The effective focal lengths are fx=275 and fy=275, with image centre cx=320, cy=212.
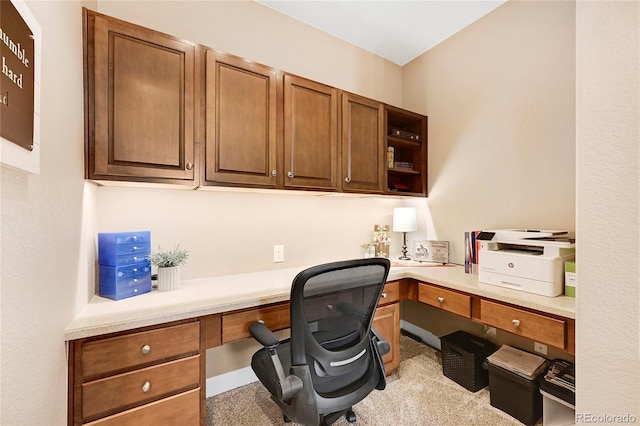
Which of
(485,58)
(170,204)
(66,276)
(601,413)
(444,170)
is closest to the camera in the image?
(601,413)

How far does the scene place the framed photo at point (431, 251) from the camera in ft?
8.23

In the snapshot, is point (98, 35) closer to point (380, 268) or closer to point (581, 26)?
point (380, 268)

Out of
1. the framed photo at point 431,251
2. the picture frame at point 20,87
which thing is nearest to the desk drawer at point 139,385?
Answer: the picture frame at point 20,87

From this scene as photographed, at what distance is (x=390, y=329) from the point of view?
2053 millimetres

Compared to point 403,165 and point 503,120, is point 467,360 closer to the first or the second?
point 403,165

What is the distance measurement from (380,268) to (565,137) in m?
1.62

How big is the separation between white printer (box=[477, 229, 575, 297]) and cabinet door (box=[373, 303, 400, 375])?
0.65m

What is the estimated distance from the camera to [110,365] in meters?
1.16

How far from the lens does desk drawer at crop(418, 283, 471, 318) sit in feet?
5.88

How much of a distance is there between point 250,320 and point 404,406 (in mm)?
1204

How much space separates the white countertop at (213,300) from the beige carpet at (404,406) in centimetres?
77

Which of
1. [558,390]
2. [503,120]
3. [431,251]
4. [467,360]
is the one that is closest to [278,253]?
[431,251]

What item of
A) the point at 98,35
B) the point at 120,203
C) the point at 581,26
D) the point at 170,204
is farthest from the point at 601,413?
the point at 98,35

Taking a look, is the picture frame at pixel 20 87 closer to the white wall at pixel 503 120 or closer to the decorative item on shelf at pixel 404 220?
the decorative item on shelf at pixel 404 220
